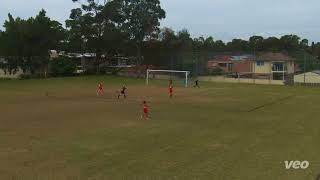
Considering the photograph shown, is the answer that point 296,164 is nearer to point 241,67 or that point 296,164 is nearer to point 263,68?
point 263,68

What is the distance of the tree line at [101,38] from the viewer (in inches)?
3123

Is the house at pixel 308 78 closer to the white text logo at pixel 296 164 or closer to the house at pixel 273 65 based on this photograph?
the house at pixel 273 65

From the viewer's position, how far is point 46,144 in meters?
23.4

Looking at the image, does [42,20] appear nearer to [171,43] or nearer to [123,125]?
[171,43]

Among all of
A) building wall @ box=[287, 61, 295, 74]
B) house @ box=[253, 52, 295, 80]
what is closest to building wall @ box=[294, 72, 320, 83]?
house @ box=[253, 52, 295, 80]

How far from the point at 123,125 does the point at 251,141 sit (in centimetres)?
839

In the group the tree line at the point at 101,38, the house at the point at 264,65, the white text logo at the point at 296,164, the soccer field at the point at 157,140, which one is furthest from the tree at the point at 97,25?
the white text logo at the point at 296,164

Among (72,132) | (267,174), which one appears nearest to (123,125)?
(72,132)

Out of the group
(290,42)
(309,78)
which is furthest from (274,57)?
(290,42)

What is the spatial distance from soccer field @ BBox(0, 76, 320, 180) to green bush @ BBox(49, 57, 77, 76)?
3939 cm

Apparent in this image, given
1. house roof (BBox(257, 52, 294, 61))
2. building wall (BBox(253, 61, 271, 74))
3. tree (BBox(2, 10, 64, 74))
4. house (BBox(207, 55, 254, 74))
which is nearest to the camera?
Answer: tree (BBox(2, 10, 64, 74))

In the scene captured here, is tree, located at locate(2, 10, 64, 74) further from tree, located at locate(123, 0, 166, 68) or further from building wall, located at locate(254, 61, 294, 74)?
building wall, located at locate(254, 61, 294, 74)

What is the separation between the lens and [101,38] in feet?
276

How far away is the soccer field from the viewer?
1820 cm
